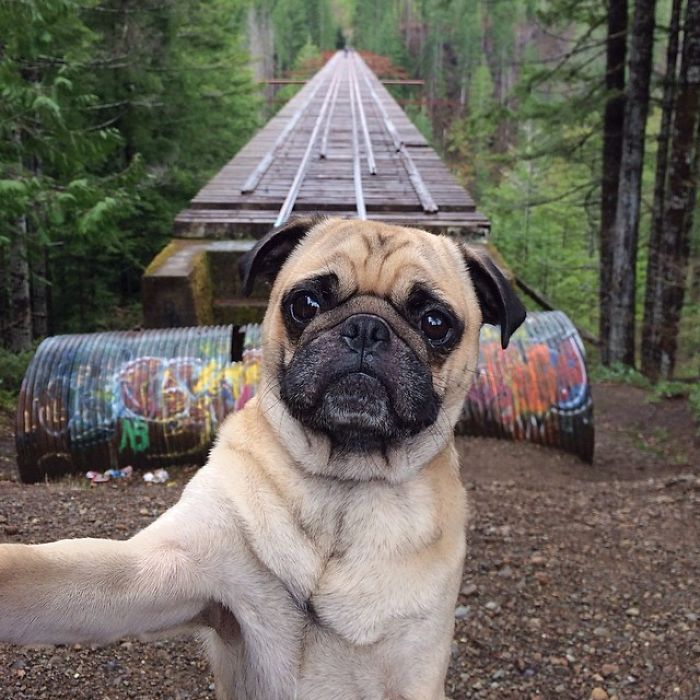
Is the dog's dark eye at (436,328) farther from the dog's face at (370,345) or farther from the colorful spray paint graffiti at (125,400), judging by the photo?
the colorful spray paint graffiti at (125,400)

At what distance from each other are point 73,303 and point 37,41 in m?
7.49

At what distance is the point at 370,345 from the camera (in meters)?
2.43

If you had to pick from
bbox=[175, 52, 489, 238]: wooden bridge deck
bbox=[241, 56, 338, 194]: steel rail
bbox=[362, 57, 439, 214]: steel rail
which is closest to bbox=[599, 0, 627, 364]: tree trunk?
bbox=[175, 52, 489, 238]: wooden bridge deck

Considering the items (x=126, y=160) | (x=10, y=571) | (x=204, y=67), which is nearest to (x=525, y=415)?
(x=10, y=571)

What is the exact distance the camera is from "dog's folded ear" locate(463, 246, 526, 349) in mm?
2947

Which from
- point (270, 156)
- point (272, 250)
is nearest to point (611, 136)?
point (270, 156)

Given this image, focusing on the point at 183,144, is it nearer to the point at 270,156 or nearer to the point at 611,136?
the point at 270,156

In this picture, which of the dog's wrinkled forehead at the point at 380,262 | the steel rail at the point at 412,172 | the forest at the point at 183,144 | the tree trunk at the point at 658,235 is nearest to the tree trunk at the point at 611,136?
the forest at the point at 183,144

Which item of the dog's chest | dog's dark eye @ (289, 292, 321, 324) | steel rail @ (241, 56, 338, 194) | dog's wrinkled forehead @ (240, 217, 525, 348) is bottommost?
the dog's chest

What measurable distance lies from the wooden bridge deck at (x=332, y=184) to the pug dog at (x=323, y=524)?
471 cm

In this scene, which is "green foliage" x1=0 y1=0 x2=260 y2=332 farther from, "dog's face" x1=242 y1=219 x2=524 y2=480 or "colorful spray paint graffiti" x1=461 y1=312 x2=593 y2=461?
"dog's face" x1=242 y1=219 x2=524 y2=480

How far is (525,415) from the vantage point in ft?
21.8

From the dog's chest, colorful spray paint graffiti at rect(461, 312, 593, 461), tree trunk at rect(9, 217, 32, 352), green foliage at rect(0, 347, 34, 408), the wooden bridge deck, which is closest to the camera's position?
the dog's chest

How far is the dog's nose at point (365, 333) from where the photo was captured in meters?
2.43
